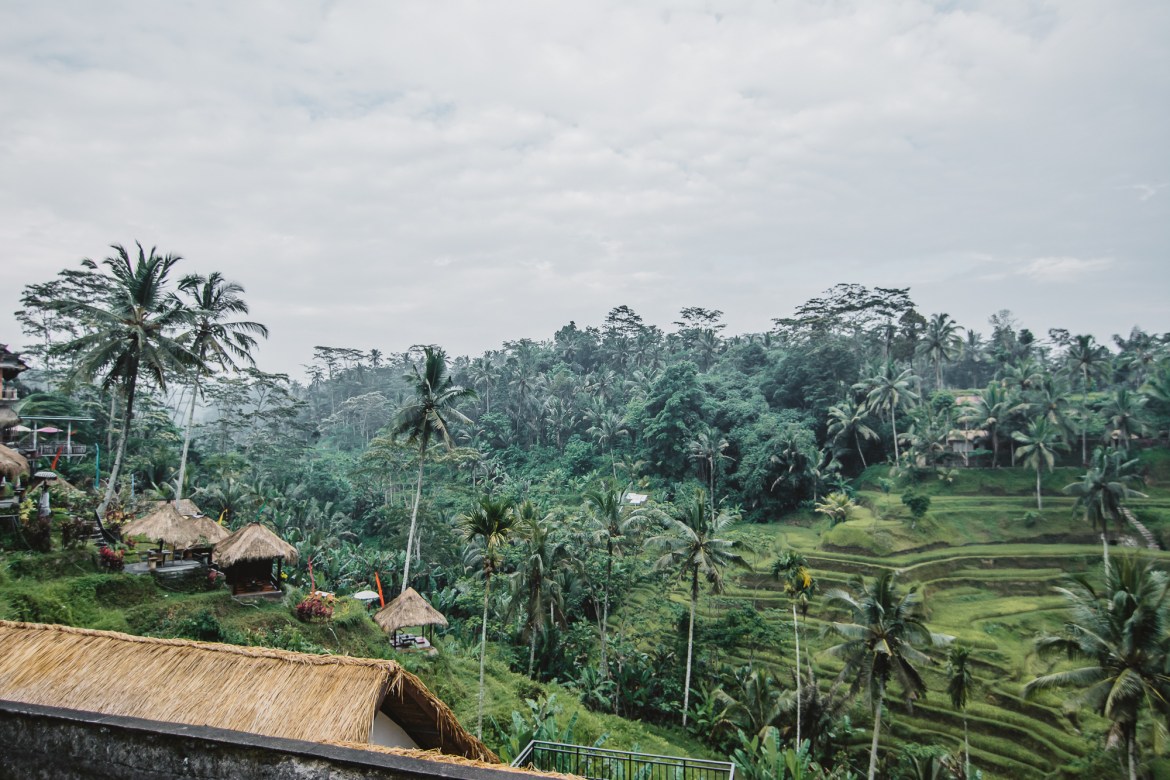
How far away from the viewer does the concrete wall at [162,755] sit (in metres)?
3.05

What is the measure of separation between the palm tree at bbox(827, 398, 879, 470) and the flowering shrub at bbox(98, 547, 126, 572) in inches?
1557

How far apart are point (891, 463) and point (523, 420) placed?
1185 inches

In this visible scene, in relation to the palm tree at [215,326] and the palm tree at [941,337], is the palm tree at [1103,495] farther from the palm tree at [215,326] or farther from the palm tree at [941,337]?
the palm tree at [215,326]

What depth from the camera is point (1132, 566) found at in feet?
51.3

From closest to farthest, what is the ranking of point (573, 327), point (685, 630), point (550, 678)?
point (550, 678)
point (685, 630)
point (573, 327)

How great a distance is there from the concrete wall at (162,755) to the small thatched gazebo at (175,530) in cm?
1439

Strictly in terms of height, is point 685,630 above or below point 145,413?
below

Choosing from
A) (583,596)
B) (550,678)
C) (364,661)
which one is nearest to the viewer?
(364,661)

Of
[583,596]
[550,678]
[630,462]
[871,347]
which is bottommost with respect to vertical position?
[550,678]

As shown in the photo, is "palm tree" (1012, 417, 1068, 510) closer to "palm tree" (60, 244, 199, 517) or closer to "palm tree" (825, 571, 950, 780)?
"palm tree" (825, 571, 950, 780)

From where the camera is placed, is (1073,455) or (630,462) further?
(630,462)

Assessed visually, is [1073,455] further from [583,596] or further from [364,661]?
[364,661]

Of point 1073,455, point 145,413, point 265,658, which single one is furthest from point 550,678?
point 1073,455

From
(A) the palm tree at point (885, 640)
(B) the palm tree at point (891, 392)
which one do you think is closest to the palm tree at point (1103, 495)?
(B) the palm tree at point (891, 392)
